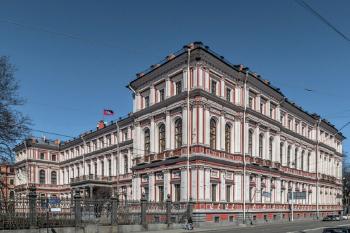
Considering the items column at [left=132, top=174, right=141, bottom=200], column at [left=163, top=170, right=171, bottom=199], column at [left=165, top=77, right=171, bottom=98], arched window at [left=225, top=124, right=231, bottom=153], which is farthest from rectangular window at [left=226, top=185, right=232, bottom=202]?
column at [left=165, top=77, right=171, bottom=98]

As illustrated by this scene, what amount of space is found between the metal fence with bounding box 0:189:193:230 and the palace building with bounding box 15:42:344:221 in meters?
5.01

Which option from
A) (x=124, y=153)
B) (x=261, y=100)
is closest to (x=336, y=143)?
(x=261, y=100)

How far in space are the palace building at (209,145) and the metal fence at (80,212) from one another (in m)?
5.01

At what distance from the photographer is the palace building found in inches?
1652

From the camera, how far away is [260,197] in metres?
49.8

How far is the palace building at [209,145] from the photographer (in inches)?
1652

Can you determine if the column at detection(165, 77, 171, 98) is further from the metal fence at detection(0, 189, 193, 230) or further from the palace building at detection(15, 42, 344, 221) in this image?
the metal fence at detection(0, 189, 193, 230)

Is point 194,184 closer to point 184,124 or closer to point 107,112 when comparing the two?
point 184,124

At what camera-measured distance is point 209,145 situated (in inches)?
1677

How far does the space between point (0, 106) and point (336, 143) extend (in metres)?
68.5

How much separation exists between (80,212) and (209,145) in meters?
Result: 17.0

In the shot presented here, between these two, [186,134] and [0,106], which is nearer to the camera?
[0,106]

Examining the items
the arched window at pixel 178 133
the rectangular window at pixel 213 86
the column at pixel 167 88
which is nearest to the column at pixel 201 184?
the arched window at pixel 178 133

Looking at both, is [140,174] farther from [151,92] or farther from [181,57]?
[181,57]
